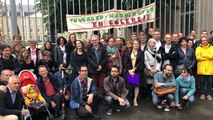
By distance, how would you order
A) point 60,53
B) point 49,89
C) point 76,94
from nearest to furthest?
point 76,94, point 49,89, point 60,53

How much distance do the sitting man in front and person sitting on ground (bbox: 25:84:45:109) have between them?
2.13 ft

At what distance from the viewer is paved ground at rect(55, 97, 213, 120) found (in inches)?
227

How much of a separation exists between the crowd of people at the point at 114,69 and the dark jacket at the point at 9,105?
66cm

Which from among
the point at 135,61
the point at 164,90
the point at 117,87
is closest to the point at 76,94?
the point at 117,87

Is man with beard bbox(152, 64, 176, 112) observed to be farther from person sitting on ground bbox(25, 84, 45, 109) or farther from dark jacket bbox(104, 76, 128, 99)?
person sitting on ground bbox(25, 84, 45, 109)

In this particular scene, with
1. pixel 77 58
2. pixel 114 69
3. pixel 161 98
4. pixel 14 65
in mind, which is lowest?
pixel 161 98

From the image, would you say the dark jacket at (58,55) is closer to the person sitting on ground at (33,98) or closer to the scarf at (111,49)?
the scarf at (111,49)

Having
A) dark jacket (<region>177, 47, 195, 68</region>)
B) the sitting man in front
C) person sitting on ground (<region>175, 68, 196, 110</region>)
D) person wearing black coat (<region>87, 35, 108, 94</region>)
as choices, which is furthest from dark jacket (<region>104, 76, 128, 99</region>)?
dark jacket (<region>177, 47, 195, 68</region>)

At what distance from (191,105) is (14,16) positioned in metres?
4.88

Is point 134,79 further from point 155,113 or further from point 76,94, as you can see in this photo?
point 76,94

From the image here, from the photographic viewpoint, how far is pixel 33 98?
17.2ft

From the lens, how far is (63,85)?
5.91m

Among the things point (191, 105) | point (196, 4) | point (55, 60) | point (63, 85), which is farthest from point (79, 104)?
point (196, 4)

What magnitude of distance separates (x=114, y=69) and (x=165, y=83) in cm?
122
